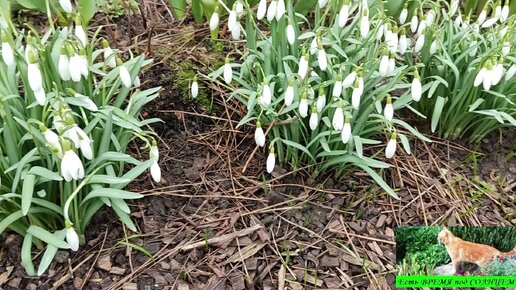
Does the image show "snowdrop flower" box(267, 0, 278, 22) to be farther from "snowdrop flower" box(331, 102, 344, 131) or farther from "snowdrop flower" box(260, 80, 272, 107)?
"snowdrop flower" box(331, 102, 344, 131)

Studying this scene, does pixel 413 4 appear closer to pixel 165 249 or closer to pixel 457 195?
pixel 457 195

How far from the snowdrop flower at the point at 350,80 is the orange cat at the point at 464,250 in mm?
672

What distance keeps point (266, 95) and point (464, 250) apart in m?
0.97

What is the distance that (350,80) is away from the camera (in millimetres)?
2199

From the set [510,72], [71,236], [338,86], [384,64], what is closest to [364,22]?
[384,64]

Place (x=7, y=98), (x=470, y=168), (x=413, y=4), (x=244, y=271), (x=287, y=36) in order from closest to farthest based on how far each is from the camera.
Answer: (x=7, y=98), (x=244, y=271), (x=287, y=36), (x=470, y=168), (x=413, y=4)

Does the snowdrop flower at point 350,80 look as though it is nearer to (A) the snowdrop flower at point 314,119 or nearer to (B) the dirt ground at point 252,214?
(A) the snowdrop flower at point 314,119

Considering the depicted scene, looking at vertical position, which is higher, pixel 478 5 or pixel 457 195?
pixel 478 5

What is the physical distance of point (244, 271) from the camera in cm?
218

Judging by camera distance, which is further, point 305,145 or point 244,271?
point 305,145

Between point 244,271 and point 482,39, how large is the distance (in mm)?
1526

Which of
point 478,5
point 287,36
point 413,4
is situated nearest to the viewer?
point 287,36

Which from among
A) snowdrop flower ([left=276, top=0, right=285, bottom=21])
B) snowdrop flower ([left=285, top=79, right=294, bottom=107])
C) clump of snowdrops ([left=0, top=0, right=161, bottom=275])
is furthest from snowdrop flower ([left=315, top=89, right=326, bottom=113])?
clump of snowdrops ([left=0, top=0, right=161, bottom=275])

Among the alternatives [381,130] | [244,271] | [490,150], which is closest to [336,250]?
[244,271]
